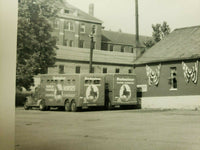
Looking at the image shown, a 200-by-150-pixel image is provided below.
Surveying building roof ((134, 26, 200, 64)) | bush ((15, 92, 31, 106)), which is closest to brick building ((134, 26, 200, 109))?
building roof ((134, 26, 200, 64))

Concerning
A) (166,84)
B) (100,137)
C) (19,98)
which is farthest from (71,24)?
(166,84)

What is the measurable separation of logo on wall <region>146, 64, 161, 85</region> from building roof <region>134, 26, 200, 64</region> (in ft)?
1.25

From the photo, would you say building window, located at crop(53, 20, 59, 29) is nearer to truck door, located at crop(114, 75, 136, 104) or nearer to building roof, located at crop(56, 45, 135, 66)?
building roof, located at crop(56, 45, 135, 66)

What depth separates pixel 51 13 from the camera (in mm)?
6309

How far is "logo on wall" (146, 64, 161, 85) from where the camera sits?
1480 cm

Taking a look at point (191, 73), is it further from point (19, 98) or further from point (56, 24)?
point (19, 98)

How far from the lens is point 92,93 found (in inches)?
530

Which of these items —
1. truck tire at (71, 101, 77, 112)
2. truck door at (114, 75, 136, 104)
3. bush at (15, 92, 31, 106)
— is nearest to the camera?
bush at (15, 92, 31, 106)

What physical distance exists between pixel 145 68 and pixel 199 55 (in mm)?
3892

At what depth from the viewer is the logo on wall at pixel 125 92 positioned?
14.6 m

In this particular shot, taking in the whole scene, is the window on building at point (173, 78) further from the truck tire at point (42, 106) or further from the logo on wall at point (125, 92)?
the truck tire at point (42, 106)

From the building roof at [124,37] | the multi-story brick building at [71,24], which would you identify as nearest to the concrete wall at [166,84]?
the building roof at [124,37]

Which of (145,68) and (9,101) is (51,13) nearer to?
(9,101)

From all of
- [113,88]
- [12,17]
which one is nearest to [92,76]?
[113,88]
